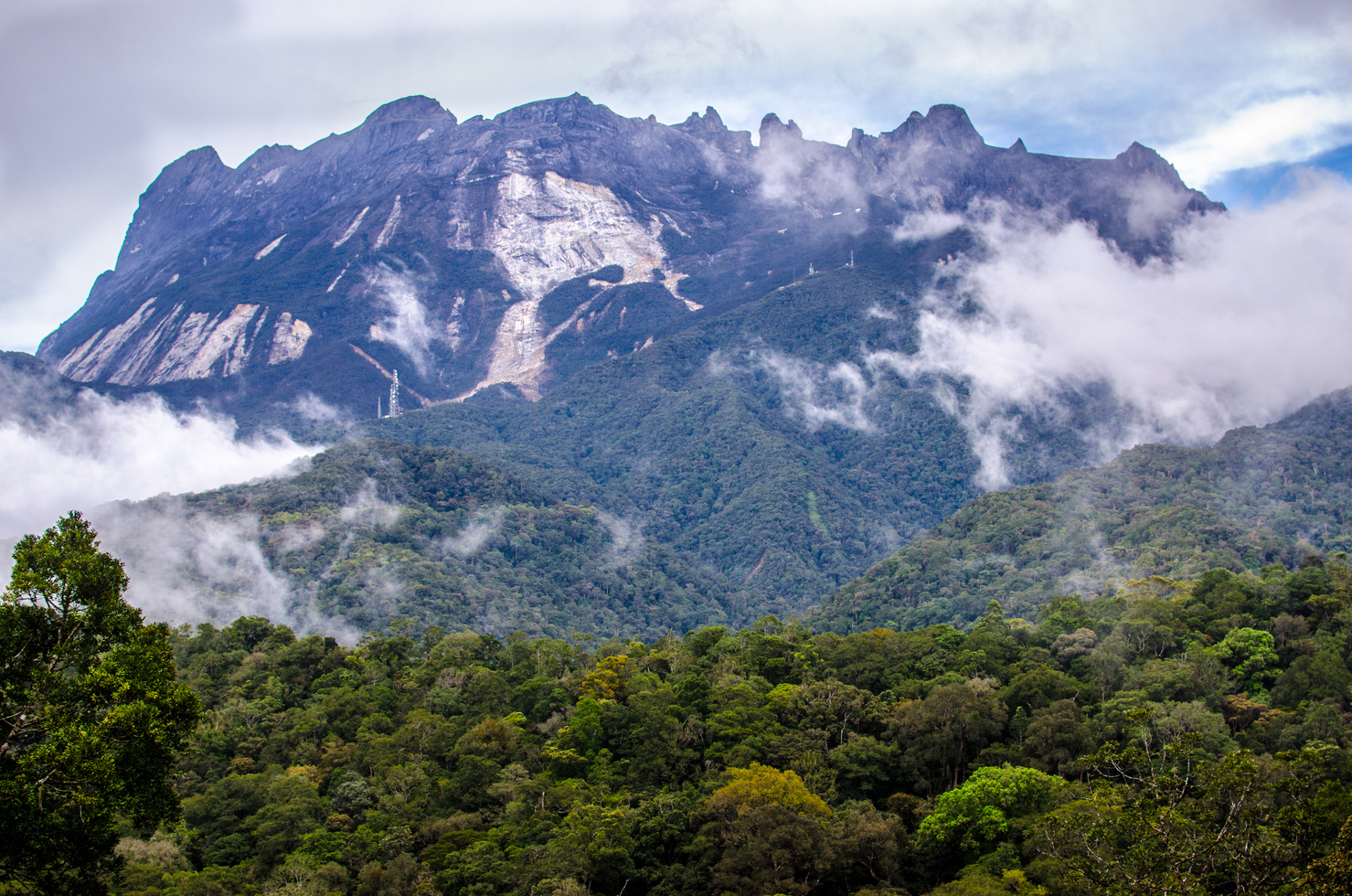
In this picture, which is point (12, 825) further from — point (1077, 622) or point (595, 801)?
point (1077, 622)

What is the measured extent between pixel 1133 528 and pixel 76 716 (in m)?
118

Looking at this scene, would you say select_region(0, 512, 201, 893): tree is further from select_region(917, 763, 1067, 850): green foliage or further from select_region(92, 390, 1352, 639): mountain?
select_region(92, 390, 1352, 639): mountain

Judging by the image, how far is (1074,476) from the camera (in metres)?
145

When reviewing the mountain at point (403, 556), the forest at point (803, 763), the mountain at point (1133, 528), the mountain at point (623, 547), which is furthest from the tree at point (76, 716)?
the mountain at point (403, 556)

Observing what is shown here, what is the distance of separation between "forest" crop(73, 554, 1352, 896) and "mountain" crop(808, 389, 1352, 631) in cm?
4114

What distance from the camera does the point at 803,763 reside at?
4300cm

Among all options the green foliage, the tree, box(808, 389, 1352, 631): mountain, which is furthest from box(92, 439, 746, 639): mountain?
the tree

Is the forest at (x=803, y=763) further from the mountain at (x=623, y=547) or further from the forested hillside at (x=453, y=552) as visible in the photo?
the forested hillside at (x=453, y=552)

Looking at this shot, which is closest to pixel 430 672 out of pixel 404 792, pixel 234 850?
pixel 404 792

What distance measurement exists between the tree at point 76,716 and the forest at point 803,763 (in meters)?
2.36

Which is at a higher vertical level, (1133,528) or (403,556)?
(403,556)

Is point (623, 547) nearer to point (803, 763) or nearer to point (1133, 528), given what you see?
point (1133, 528)

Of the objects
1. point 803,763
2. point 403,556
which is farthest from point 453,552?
point 803,763

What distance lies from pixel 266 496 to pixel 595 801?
377 feet
